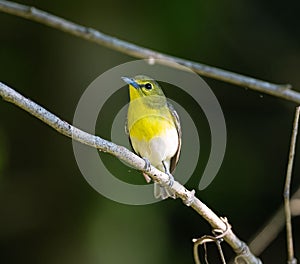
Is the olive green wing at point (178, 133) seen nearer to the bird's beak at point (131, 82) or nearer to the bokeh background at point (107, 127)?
the bird's beak at point (131, 82)

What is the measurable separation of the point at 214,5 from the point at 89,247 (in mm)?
1428

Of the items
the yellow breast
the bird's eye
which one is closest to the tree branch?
the yellow breast

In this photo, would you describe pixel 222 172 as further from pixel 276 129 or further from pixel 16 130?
pixel 16 130

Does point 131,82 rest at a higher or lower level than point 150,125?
higher

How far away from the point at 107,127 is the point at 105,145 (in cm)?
166

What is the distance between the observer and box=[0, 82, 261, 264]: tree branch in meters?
1.19

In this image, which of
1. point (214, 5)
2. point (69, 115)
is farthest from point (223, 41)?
point (69, 115)

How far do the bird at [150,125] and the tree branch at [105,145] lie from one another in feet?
1.80

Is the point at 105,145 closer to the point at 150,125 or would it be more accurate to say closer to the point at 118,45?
the point at 118,45

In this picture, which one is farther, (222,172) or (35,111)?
(222,172)

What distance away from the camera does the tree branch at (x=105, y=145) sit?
1186 mm

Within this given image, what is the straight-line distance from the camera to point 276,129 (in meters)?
3.03

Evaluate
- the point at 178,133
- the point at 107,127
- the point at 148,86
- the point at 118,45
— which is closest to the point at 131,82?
the point at 148,86

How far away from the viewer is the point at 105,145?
1.29 m
